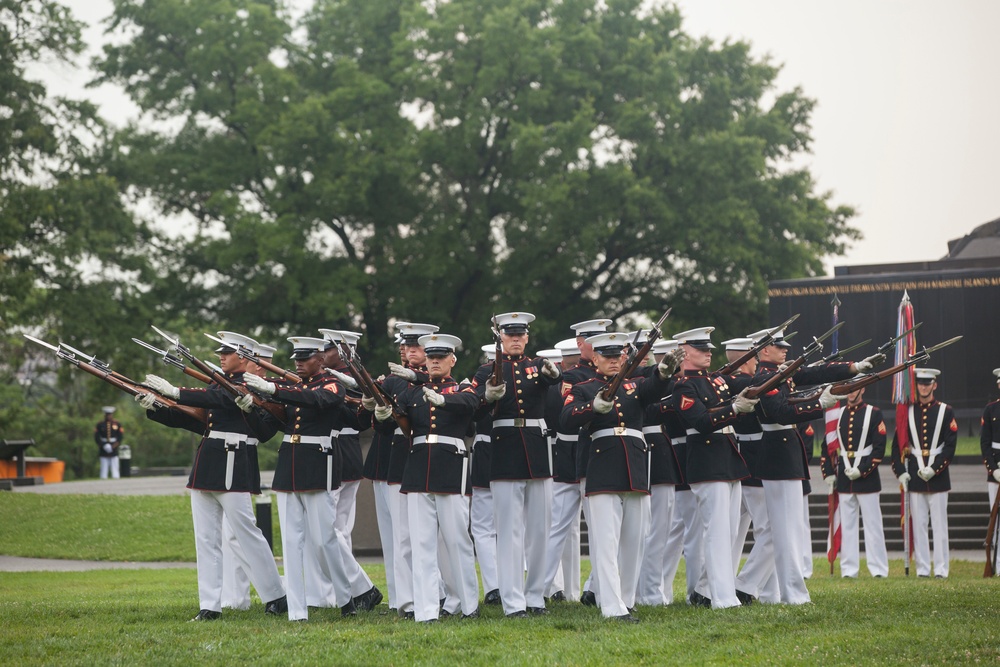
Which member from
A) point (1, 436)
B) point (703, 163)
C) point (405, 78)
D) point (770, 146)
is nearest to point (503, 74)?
point (405, 78)

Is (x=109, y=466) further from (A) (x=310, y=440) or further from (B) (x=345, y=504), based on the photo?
(A) (x=310, y=440)

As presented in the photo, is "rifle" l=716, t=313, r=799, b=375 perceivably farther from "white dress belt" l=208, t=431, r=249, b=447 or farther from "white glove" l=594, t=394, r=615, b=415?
"white dress belt" l=208, t=431, r=249, b=447

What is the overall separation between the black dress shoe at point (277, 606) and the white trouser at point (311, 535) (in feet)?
0.76

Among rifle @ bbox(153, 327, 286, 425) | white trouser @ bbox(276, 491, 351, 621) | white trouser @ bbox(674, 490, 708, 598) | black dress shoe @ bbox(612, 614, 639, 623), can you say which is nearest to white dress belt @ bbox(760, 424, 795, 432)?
white trouser @ bbox(674, 490, 708, 598)

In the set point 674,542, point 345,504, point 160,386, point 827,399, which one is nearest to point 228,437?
point 160,386

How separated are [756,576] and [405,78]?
2408 cm

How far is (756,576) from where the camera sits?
1133 cm

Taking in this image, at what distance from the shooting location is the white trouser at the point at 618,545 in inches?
391

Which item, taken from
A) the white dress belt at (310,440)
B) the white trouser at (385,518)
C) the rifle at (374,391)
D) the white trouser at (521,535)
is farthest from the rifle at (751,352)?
the white dress belt at (310,440)

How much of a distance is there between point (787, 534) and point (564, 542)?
190cm

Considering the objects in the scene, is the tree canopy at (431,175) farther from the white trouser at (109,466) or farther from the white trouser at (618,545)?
the white trouser at (618,545)

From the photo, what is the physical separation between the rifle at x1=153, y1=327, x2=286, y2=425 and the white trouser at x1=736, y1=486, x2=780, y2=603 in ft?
14.0

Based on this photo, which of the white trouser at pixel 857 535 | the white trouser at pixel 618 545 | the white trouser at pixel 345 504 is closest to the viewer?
the white trouser at pixel 618 545

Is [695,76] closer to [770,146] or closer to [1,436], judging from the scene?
[770,146]
